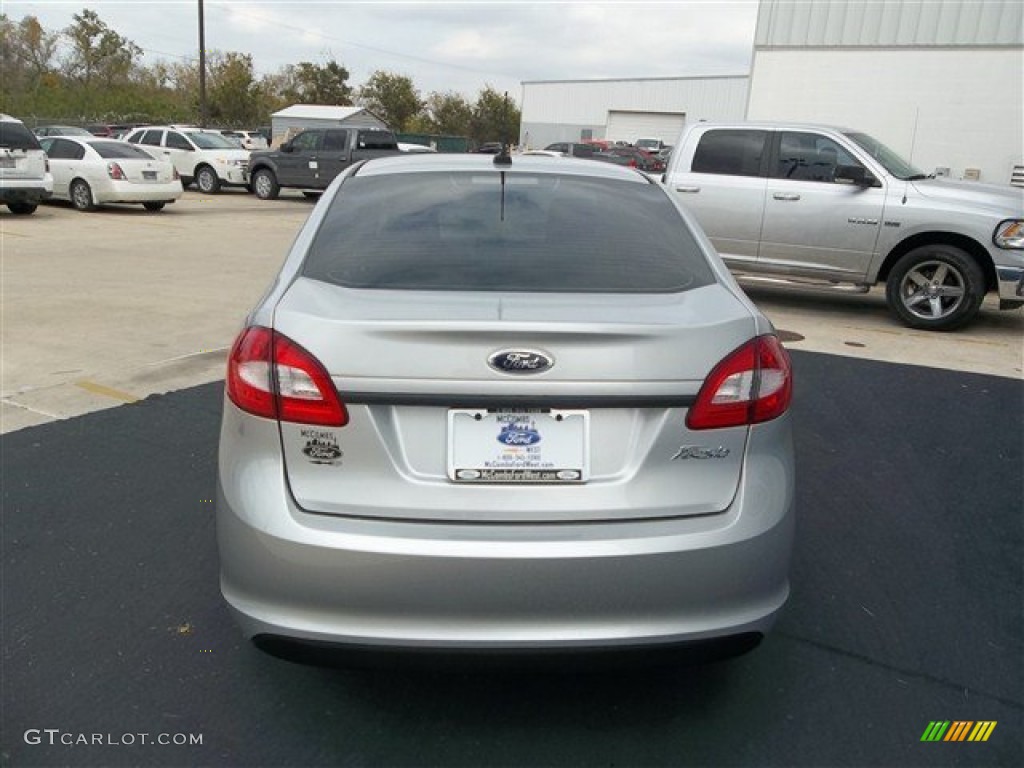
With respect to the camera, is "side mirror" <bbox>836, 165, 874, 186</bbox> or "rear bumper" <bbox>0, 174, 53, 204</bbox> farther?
"rear bumper" <bbox>0, 174, 53, 204</bbox>

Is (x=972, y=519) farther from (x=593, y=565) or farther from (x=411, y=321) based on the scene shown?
(x=411, y=321)

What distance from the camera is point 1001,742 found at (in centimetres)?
263

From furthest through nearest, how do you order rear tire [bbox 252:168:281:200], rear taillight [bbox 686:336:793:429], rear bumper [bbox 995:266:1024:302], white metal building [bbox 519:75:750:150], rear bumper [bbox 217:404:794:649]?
white metal building [bbox 519:75:750:150] < rear tire [bbox 252:168:281:200] < rear bumper [bbox 995:266:1024:302] < rear taillight [bbox 686:336:793:429] < rear bumper [bbox 217:404:794:649]

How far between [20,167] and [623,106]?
6334cm

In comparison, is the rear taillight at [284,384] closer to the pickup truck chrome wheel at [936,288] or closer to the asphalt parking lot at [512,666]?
the asphalt parking lot at [512,666]

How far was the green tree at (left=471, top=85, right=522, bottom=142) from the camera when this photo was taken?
78375 millimetres

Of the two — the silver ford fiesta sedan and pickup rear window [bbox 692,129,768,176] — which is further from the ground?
pickup rear window [bbox 692,129,768,176]

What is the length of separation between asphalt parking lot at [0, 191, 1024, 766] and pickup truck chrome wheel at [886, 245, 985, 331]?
2.59m

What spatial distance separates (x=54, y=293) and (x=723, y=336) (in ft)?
28.8

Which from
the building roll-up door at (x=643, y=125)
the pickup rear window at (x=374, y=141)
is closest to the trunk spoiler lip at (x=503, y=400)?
the pickup rear window at (x=374, y=141)

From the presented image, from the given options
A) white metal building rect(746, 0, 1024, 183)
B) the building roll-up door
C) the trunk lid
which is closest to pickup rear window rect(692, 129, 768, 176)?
the trunk lid

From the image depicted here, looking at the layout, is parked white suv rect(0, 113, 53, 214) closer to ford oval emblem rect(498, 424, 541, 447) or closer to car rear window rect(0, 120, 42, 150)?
car rear window rect(0, 120, 42, 150)

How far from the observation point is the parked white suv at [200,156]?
24.2 meters

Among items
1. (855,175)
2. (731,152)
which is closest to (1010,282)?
(855,175)
